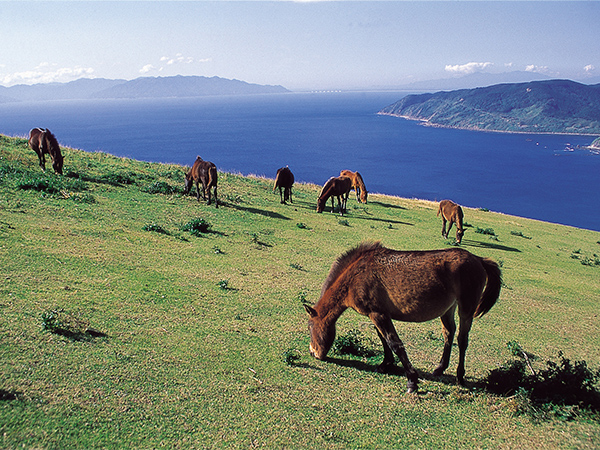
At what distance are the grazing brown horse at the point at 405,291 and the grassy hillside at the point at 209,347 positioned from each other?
2.58 feet

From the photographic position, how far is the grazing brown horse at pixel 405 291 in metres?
6.04

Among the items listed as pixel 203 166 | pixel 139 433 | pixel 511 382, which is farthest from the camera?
pixel 203 166

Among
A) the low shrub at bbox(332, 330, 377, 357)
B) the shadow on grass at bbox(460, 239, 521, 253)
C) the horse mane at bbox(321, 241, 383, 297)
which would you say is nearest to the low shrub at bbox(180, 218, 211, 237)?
the low shrub at bbox(332, 330, 377, 357)

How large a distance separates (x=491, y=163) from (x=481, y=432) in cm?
12839

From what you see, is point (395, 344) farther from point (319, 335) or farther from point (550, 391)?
point (550, 391)

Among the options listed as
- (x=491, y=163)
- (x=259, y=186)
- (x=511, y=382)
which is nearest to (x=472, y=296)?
(x=511, y=382)

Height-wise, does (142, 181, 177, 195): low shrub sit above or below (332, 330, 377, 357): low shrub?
above

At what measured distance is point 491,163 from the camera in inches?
4638

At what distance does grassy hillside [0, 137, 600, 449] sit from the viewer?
4.68m

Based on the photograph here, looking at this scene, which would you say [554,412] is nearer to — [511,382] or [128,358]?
[511,382]

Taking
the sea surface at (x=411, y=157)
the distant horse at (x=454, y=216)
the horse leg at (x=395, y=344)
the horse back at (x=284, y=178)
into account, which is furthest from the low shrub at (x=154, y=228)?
the sea surface at (x=411, y=157)

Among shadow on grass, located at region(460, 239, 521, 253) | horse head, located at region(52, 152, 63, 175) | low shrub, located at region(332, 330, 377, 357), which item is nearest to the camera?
low shrub, located at region(332, 330, 377, 357)

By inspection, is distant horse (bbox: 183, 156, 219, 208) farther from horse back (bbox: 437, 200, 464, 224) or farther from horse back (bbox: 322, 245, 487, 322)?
horse back (bbox: 322, 245, 487, 322)

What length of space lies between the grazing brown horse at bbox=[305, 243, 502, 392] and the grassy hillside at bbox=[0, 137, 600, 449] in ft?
2.58
